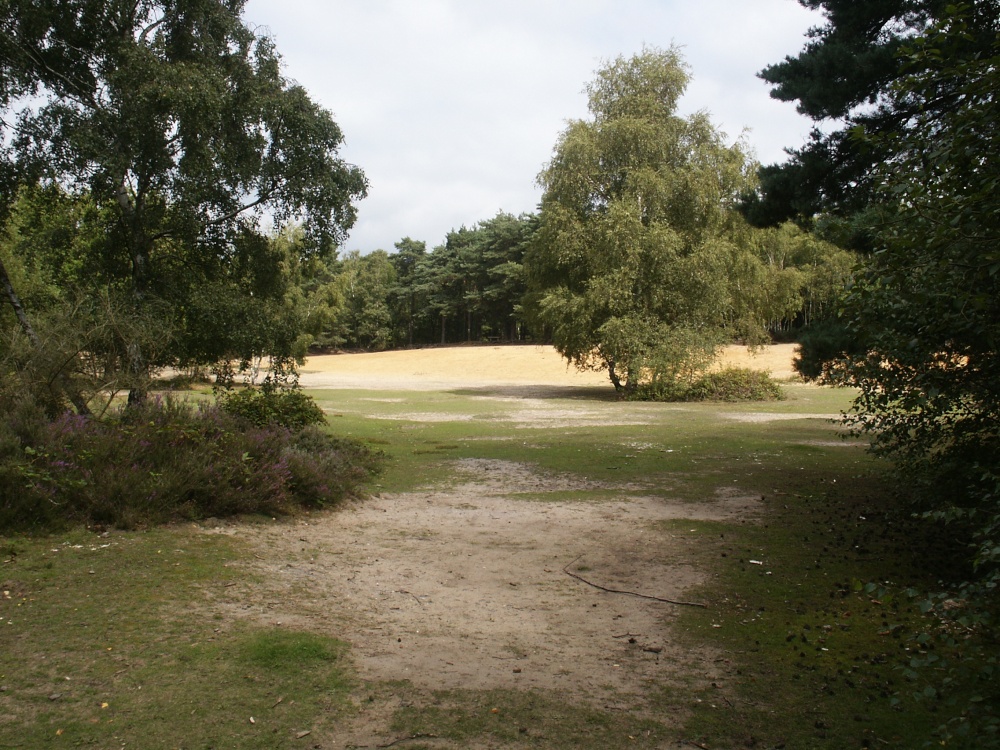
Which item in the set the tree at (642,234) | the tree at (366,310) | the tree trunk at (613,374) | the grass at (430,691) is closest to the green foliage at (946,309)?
the grass at (430,691)

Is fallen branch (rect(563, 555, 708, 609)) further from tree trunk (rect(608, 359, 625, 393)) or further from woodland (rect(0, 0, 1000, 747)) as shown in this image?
tree trunk (rect(608, 359, 625, 393))

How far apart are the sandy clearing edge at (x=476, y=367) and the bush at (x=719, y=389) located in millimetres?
11101

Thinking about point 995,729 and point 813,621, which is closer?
point 995,729

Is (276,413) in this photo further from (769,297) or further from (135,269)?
(769,297)

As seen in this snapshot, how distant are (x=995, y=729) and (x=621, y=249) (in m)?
27.1

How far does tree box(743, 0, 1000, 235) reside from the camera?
353 inches

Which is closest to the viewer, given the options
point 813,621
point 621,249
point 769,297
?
point 813,621

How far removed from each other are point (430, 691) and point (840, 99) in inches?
338

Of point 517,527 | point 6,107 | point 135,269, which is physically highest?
point 6,107

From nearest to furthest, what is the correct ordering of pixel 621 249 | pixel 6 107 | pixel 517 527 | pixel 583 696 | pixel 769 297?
pixel 583 696 → pixel 517 527 → pixel 6 107 → pixel 621 249 → pixel 769 297

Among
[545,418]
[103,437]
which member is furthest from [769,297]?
[103,437]

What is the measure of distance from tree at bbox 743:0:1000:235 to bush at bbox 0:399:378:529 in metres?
7.20

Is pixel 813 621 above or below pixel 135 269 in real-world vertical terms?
below

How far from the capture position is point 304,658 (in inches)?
182
